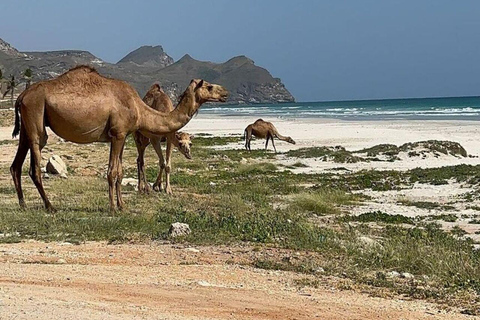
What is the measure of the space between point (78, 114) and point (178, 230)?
2.92m

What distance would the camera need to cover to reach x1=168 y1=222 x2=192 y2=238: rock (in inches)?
384

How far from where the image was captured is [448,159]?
1000 inches

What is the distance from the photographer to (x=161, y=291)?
260 inches

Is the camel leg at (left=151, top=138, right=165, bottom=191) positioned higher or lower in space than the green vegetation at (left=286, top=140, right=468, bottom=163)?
higher

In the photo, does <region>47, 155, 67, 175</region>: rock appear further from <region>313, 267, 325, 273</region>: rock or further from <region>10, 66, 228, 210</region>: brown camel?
<region>313, 267, 325, 273</region>: rock

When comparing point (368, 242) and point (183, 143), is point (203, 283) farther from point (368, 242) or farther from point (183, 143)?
point (183, 143)

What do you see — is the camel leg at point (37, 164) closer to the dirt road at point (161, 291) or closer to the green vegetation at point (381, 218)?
the dirt road at point (161, 291)

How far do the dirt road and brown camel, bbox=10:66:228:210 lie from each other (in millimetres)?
3093

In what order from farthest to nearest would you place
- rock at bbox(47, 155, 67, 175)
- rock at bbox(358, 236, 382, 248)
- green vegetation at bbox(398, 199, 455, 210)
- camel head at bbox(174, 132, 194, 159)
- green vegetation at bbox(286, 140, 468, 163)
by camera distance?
green vegetation at bbox(286, 140, 468, 163) → rock at bbox(47, 155, 67, 175) → camel head at bbox(174, 132, 194, 159) → green vegetation at bbox(398, 199, 455, 210) → rock at bbox(358, 236, 382, 248)

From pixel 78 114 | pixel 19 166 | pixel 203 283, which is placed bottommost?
pixel 203 283

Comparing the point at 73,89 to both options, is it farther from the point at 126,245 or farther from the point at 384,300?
the point at 384,300

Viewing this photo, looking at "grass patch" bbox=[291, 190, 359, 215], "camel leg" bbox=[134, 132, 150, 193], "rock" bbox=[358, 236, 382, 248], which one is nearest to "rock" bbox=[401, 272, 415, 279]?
"rock" bbox=[358, 236, 382, 248]

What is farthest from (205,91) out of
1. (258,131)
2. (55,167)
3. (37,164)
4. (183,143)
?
→ (258,131)

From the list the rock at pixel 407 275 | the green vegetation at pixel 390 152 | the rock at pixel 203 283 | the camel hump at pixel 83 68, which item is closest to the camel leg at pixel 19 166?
the camel hump at pixel 83 68
